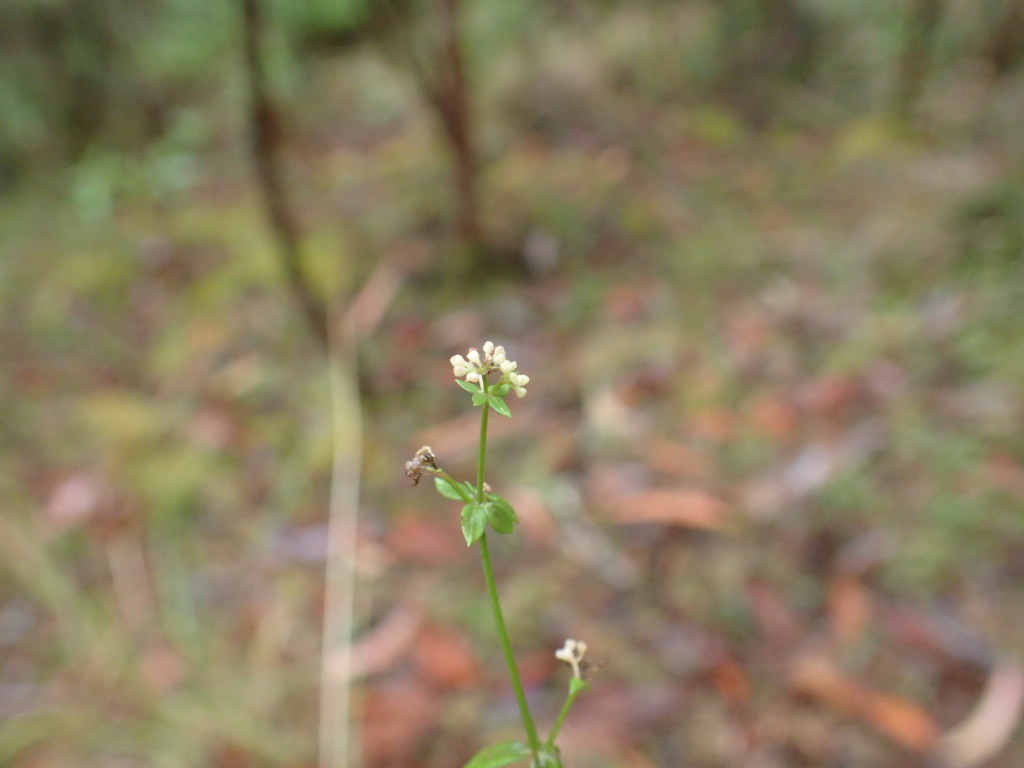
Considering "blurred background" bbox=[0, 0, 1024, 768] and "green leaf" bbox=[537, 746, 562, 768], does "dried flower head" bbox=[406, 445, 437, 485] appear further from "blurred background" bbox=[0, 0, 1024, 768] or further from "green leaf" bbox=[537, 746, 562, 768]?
"blurred background" bbox=[0, 0, 1024, 768]

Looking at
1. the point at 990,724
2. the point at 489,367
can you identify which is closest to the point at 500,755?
the point at 489,367

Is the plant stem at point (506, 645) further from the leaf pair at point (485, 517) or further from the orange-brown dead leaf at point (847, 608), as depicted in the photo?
the orange-brown dead leaf at point (847, 608)

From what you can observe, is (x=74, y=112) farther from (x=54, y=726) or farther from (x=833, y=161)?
(x=833, y=161)

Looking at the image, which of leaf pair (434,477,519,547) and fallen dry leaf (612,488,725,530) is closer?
leaf pair (434,477,519,547)

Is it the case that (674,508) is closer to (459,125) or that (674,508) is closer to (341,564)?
(341,564)

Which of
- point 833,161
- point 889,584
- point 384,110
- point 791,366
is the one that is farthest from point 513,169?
point 889,584

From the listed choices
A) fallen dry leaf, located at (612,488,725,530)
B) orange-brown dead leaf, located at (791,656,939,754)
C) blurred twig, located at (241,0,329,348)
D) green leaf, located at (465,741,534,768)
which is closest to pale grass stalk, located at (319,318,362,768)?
blurred twig, located at (241,0,329,348)
